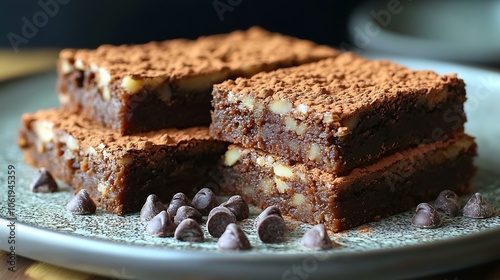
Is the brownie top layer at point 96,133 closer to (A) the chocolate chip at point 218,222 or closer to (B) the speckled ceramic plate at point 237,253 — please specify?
(B) the speckled ceramic plate at point 237,253

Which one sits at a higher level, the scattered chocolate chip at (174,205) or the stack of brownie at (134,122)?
the stack of brownie at (134,122)

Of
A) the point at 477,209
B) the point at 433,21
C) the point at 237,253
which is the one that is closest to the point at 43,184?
the point at 237,253

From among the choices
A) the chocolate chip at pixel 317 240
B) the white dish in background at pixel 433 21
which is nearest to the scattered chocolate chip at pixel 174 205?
the chocolate chip at pixel 317 240

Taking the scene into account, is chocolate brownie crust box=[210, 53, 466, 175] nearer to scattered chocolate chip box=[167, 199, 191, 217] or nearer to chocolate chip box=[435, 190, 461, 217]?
chocolate chip box=[435, 190, 461, 217]

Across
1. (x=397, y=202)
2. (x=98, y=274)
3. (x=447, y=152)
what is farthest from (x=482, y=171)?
(x=98, y=274)

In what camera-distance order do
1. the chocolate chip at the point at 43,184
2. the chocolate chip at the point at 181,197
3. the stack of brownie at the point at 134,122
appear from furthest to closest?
1. the chocolate chip at the point at 43,184
2. the stack of brownie at the point at 134,122
3. the chocolate chip at the point at 181,197

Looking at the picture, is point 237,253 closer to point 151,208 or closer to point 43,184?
point 151,208

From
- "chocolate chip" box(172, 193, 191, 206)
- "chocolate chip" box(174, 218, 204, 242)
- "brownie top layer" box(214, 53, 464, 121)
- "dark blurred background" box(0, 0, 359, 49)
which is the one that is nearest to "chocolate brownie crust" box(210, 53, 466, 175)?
"brownie top layer" box(214, 53, 464, 121)
